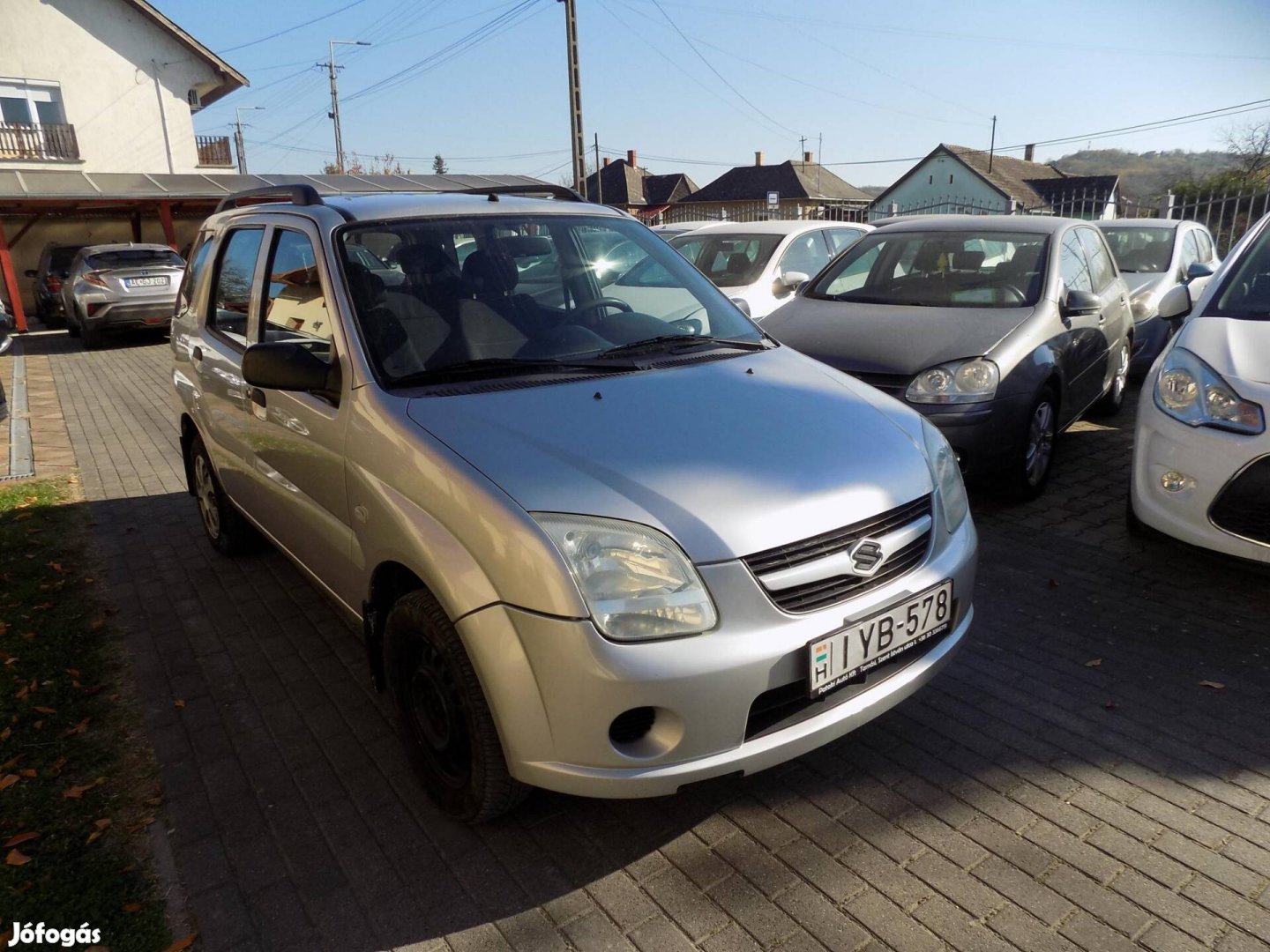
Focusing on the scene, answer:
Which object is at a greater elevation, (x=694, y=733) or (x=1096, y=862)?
(x=694, y=733)

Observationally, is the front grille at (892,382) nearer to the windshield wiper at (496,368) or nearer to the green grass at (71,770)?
the windshield wiper at (496,368)

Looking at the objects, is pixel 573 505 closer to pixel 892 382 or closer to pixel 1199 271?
pixel 892 382

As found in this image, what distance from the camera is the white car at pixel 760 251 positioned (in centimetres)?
Answer: 886

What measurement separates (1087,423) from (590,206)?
213 inches

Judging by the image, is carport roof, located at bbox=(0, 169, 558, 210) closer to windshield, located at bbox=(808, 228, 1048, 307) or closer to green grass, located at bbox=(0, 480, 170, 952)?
windshield, located at bbox=(808, 228, 1048, 307)

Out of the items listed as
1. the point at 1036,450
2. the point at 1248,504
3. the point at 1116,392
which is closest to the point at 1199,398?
the point at 1248,504

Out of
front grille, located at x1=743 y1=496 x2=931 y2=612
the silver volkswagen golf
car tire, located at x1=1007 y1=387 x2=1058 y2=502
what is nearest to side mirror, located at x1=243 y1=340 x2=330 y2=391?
the silver volkswagen golf

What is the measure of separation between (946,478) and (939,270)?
144 inches

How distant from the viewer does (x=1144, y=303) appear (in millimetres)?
8992

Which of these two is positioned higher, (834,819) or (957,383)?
(957,383)

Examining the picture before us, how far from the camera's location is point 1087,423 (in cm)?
748

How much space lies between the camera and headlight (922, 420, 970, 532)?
283cm

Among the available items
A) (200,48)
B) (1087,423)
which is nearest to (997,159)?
(200,48)

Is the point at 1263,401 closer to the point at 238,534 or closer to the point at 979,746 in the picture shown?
the point at 979,746
